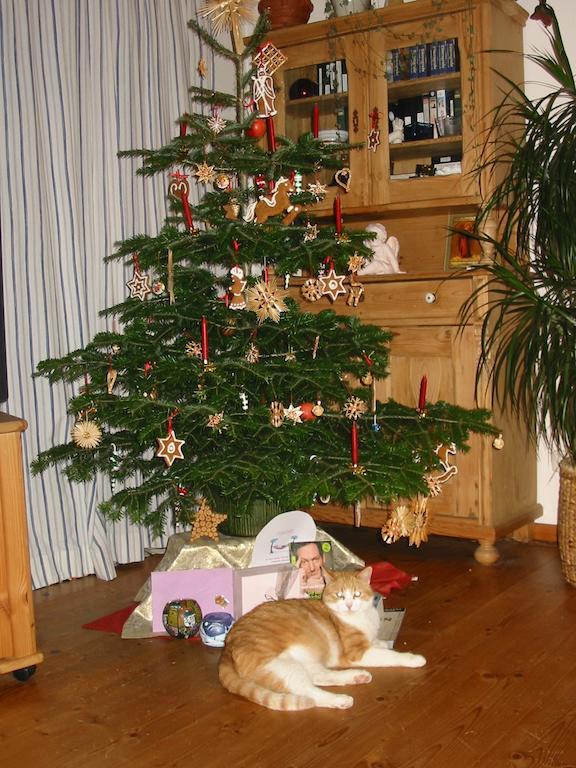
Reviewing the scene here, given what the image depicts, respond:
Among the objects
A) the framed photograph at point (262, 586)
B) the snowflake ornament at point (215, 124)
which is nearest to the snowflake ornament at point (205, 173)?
the snowflake ornament at point (215, 124)

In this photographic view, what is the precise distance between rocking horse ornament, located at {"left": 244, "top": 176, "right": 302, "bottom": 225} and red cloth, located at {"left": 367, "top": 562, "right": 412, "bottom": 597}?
1.22 metres

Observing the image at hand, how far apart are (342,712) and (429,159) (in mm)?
2113

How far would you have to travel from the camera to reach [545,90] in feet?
10.9

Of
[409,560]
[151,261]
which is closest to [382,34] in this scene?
[151,261]

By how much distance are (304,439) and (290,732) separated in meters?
0.90

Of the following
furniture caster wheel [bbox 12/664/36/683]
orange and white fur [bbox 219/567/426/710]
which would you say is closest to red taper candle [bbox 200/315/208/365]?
orange and white fur [bbox 219/567/426/710]

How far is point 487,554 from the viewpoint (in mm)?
3111

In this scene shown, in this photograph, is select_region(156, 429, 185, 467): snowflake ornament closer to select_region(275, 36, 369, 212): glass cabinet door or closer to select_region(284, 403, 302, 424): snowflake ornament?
select_region(284, 403, 302, 424): snowflake ornament

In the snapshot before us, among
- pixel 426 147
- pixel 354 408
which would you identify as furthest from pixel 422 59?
pixel 354 408

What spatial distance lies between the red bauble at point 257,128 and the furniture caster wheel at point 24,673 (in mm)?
1550

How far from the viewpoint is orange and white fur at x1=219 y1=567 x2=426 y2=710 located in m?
1.98

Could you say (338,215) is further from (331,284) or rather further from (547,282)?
(547,282)

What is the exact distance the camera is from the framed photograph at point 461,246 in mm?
3358

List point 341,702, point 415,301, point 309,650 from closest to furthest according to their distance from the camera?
point 341,702
point 309,650
point 415,301
